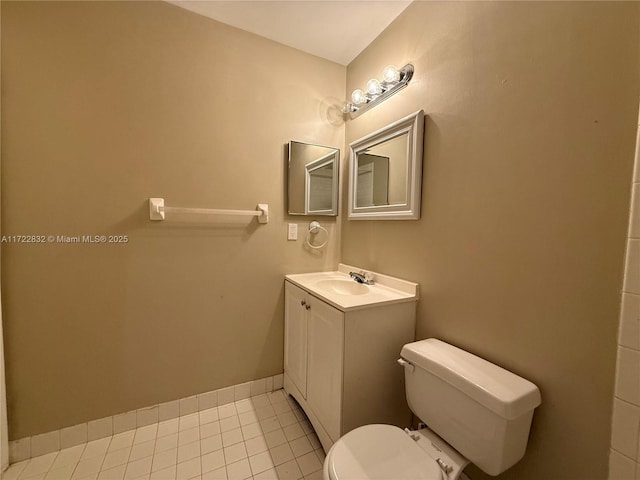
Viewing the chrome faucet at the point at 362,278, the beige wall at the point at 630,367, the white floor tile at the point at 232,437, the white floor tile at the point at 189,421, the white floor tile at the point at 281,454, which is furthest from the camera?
the chrome faucet at the point at 362,278

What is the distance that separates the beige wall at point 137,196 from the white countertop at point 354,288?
0.25 m

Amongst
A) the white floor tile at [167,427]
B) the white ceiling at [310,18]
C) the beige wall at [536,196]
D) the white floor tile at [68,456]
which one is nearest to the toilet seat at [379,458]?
the beige wall at [536,196]

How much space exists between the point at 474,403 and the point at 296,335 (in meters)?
1.00

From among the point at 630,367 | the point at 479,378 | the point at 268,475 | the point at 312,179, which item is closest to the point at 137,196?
the point at 312,179

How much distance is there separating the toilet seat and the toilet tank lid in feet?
0.86

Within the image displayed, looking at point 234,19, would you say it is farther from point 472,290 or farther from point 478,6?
point 472,290

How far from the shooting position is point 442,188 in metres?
1.22

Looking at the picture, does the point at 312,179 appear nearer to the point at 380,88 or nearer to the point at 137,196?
the point at 380,88

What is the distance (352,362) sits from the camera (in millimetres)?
1158

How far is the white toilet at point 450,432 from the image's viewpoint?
808 millimetres

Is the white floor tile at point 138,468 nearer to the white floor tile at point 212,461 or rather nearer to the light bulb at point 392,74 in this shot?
the white floor tile at point 212,461

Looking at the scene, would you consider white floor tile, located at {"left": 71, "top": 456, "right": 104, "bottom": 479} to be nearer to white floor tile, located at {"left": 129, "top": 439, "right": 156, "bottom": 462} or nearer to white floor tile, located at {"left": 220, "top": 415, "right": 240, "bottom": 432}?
white floor tile, located at {"left": 129, "top": 439, "right": 156, "bottom": 462}

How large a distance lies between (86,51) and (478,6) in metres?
1.82

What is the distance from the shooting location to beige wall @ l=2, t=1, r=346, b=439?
47.9 inches
